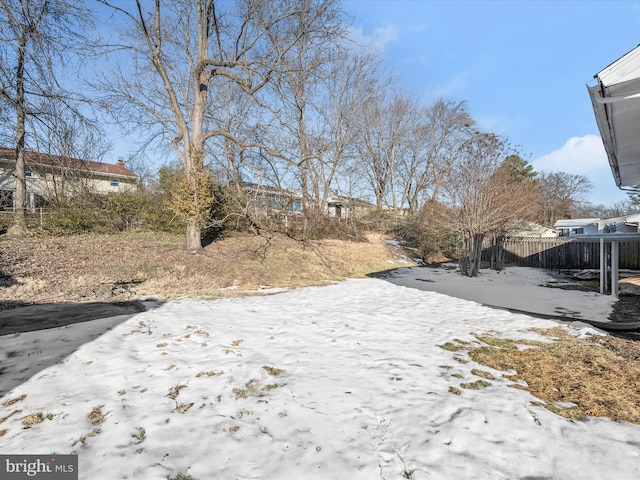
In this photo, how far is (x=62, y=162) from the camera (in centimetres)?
1514

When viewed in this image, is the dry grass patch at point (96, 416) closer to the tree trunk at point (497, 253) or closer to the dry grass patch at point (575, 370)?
the dry grass patch at point (575, 370)

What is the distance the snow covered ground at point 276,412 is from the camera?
1.93 metres

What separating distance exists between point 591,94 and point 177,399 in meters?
4.19

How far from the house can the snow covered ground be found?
32.2 feet

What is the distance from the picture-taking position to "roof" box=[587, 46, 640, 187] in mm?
2160

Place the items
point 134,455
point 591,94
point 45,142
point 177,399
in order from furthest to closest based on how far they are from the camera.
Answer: point 45,142 < point 177,399 < point 591,94 < point 134,455

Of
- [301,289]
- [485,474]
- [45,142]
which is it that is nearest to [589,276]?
[301,289]

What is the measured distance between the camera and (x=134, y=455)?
200cm

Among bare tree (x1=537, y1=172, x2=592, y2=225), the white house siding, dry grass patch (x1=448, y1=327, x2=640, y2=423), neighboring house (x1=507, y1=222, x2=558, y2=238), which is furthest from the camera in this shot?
Result: bare tree (x1=537, y1=172, x2=592, y2=225)

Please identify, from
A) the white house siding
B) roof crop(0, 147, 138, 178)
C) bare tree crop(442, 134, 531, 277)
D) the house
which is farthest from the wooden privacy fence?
roof crop(0, 147, 138, 178)

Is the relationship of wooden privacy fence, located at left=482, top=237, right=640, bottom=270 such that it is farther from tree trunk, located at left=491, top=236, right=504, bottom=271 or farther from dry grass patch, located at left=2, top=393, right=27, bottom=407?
dry grass patch, located at left=2, top=393, right=27, bottom=407

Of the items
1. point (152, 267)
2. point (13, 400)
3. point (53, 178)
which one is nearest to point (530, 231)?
point (152, 267)

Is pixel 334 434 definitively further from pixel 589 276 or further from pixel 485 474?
pixel 589 276

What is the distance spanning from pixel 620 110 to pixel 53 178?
1914 centimetres
